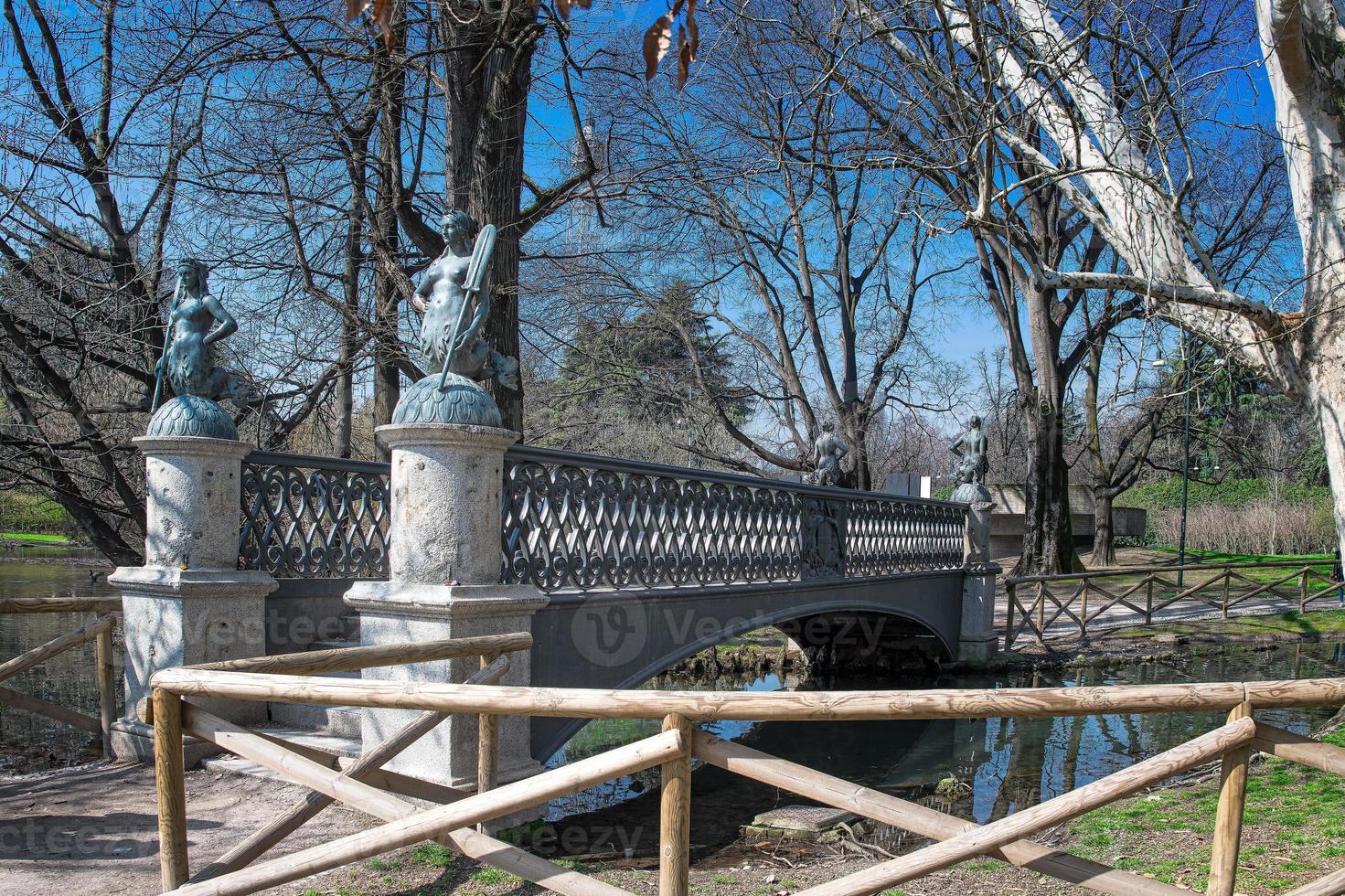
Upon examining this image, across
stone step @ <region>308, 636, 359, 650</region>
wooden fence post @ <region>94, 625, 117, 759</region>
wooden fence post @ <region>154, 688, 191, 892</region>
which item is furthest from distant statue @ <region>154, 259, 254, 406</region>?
wooden fence post @ <region>154, 688, 191, 892</region>

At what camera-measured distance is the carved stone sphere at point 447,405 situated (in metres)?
6.22

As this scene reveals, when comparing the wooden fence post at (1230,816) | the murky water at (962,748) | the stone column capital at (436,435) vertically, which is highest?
the stone column capital at (436,435)

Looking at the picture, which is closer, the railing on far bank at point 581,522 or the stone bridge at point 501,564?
the stone bridge at point 501,564

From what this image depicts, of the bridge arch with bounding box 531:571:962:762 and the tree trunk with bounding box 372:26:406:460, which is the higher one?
the tree trunk with bounding box 372:26:406:460

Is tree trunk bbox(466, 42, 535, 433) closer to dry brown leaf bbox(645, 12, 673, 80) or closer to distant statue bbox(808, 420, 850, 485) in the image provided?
distant statue bbox(808, 420, 850, 485)

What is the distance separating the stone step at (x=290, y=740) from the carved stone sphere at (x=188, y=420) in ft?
6.94

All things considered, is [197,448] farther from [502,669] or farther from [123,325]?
[123,325]

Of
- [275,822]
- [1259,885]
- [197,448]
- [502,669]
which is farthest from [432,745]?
[1259,885]

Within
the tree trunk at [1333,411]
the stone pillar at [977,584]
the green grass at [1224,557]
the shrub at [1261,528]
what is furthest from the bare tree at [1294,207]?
the shrub at [1261,528]

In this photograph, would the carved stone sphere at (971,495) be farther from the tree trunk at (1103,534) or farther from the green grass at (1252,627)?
the tree trunk at (1103,534)

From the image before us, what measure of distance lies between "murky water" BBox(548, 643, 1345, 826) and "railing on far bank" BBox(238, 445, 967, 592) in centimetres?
207

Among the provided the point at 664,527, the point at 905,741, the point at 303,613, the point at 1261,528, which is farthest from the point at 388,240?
the point at 1261,528

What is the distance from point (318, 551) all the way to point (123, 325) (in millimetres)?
4893

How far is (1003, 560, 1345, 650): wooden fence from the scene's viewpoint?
18.8 m
